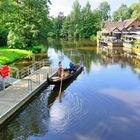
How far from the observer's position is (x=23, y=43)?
56.5 m

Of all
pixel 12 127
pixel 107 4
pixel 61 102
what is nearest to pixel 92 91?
pixel 61 102

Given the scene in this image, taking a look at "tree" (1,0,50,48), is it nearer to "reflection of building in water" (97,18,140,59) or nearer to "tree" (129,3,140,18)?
"reflection of building in water" (97,18,140,59)

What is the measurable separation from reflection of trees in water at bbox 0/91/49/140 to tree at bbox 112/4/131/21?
121065 mm

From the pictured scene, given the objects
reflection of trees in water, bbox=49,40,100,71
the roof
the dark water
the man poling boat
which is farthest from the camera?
the roof

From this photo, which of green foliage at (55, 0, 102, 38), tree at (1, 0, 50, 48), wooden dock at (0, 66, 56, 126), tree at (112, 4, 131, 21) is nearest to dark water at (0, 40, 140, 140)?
wooden dock at (0, 66, 56, 126)

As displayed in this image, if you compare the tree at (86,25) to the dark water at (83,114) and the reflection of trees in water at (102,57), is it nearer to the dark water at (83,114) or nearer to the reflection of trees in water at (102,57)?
the reflection of trees in water at (102,57)

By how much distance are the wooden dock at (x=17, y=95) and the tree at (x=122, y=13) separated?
4531 inches

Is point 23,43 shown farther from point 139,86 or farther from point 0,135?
point 0,135

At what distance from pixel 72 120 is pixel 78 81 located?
41.0ft

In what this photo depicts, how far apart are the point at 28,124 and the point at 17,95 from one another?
4650mm

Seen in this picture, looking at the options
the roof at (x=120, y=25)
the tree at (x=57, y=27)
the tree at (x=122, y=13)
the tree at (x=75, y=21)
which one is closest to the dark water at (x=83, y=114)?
the roof at (x=120, y=25)

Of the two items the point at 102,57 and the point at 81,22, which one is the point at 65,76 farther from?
the point at 81,22

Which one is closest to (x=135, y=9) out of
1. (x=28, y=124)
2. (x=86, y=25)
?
(x=86, y=25)

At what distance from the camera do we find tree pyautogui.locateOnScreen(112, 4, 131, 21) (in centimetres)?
13789
